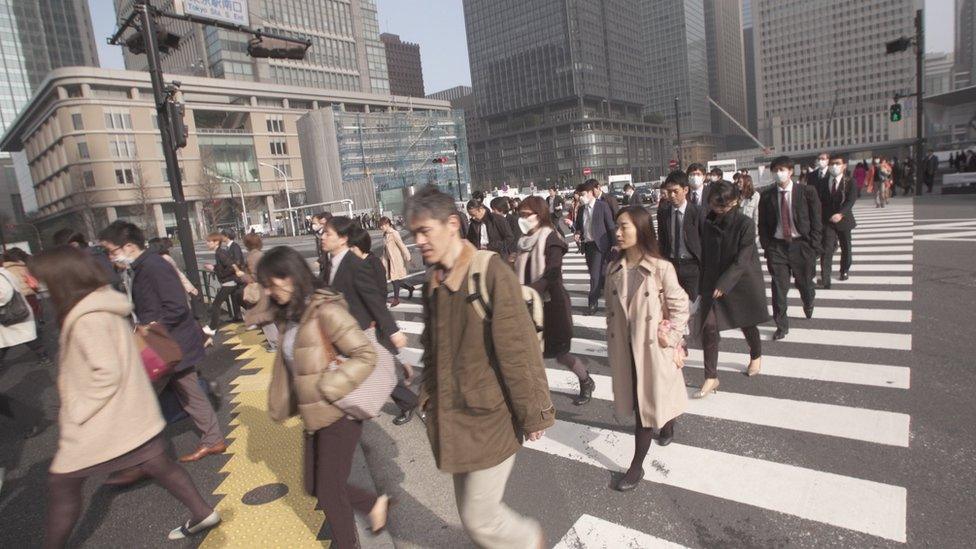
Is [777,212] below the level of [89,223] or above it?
below

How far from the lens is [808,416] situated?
13.1 ft

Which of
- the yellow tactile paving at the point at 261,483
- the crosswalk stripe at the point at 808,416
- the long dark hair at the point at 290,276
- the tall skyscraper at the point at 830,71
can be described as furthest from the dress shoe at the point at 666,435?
the tall skyscraper at the point at 830,71

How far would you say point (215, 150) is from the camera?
66625mm

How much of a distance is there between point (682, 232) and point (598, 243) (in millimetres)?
2317

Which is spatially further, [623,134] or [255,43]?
[623,134]

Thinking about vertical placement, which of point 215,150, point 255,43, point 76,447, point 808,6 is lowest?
point 76,447

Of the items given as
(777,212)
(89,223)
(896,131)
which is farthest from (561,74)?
(777,212)

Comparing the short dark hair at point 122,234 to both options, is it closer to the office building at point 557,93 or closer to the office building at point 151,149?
the office building at point 151,149

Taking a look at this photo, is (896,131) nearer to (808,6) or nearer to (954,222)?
(808,6)

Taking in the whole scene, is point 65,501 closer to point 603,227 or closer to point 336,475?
point 336,475

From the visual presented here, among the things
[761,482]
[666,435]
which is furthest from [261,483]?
[761,482]

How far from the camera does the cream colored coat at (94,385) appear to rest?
8.35 ft

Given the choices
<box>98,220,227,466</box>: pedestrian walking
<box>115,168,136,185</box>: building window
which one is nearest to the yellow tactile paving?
<box>98,220,227,466</box>: pedestrian walking

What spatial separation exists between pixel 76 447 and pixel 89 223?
69.6m
